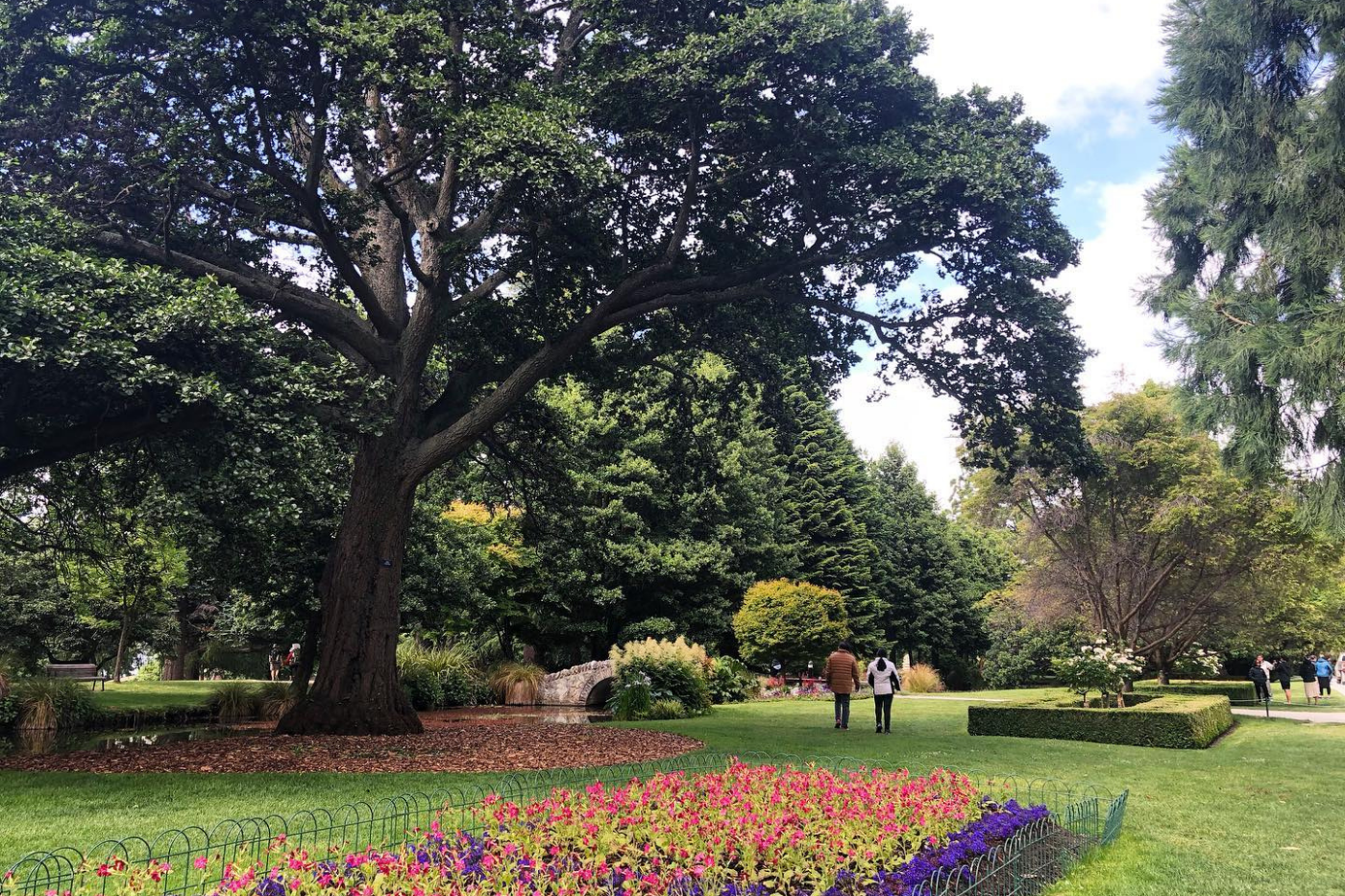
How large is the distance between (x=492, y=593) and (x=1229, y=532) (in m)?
20.8

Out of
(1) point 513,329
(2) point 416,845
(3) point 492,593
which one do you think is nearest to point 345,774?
(2) point 416,845

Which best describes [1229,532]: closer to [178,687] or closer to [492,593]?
[492,593]

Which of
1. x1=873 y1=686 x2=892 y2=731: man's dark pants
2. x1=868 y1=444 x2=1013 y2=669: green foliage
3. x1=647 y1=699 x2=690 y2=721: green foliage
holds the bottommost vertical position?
x1=647 y1=699 x2=690 y2=721: green foliage

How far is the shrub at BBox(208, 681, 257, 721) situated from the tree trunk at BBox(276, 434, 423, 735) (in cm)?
699

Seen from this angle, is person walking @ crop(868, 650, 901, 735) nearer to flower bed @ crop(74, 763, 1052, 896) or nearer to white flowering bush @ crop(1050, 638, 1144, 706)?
white flowering bush @ crop(1050, 638, 1144, 706)

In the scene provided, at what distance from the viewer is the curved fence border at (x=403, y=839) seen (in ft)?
14.0

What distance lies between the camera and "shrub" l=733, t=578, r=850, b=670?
91.5 feet

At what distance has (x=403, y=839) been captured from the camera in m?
5.39

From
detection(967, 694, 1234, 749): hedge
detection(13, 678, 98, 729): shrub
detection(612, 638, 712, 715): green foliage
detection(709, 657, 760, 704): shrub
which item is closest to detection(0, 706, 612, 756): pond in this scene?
detection(13, 678, 98, 729): shrub

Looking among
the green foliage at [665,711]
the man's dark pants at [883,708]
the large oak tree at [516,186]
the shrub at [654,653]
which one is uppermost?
the large oak tree at [516,186]

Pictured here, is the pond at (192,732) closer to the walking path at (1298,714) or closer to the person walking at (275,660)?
the person walking at (275,660)

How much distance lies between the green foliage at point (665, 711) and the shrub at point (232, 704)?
8.46 meters

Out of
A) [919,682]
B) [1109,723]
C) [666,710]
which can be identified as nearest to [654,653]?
[666,710]

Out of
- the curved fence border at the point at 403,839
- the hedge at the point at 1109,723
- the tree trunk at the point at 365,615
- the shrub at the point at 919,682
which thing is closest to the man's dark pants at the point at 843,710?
the hedge at the point at 1109,723
